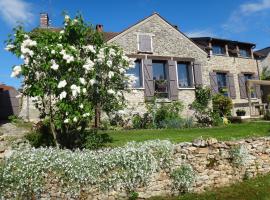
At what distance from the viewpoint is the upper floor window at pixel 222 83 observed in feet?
82.6

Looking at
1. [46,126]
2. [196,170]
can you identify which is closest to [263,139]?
[196,170]

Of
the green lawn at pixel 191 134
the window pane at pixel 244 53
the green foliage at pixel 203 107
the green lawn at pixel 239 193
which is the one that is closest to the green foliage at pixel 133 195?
the green lawn at pixel 239 193

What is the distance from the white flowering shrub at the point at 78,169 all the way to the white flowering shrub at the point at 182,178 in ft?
1.30

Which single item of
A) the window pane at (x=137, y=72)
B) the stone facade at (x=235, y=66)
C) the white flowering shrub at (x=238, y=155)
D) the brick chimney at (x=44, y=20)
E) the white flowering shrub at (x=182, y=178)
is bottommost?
the white flowering shrub at (x=182, y=178)

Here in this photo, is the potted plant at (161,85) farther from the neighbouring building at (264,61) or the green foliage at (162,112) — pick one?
the neighbouring building at (264,61)

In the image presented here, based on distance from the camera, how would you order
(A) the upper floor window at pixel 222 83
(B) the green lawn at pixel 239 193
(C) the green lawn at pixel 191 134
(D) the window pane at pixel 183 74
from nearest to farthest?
(B) the green lawn at pixel 239 193 → (C) the green lawn at pixel 191 134 → (D) the window pane at pixel 183 74 → (A) the upper floor window at pixel 222 83

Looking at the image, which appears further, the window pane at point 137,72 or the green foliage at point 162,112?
the window pane at point 137,72

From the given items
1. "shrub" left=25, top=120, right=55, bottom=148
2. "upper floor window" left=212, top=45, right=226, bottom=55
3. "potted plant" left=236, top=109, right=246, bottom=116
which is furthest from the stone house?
"shrub" left=25, top=120, right=55, bottom=148

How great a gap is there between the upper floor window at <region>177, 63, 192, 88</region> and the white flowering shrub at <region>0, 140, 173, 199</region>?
12.3m

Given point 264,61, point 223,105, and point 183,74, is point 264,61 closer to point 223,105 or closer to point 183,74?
point 223,105

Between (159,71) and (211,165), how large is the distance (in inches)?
450

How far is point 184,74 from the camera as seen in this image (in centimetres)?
2234

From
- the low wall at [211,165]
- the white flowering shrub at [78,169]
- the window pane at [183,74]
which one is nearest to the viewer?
the white flowering shrub at [78,169]

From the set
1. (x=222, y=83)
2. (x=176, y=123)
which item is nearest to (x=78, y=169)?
(x=176, y=123)
